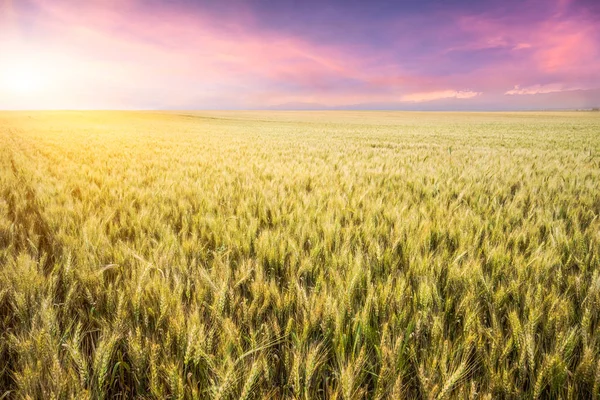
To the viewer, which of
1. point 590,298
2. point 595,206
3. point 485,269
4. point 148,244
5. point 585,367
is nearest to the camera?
point 585,367

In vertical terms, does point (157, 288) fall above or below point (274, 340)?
above

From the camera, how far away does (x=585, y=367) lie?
3.05 ft

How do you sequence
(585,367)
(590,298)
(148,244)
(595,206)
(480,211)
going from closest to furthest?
1. (585,367)
2. (590,298)
3. (148,244)
4. (480,211)
5. (595,206)

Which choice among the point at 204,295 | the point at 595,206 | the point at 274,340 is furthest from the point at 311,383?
the point at 595,206

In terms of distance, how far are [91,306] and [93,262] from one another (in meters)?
0.31

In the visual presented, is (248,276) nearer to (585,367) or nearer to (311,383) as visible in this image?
(311,383)

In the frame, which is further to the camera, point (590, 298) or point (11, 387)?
point (590, 298)

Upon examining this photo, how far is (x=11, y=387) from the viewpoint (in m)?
0.94

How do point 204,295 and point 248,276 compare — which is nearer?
point 204,295

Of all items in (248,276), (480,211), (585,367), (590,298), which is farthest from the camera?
(480,211)

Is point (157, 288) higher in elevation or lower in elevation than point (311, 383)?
higher

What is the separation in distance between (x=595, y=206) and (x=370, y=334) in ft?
11.4

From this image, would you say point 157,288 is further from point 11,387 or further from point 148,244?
point 148,244

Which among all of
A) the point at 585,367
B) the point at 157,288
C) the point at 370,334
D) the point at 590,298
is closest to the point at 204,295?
the point at 157,288
